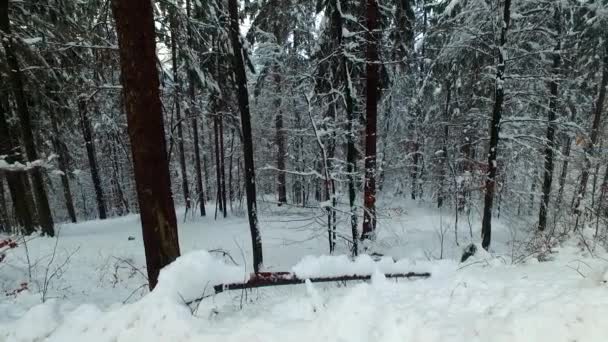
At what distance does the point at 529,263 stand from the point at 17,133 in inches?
604

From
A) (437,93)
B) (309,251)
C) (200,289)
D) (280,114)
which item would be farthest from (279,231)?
(437,93)

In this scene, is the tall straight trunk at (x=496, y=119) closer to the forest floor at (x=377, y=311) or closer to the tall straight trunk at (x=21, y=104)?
the forest floor at (x=377, y=311)

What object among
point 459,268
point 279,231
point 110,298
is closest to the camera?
point 459,268

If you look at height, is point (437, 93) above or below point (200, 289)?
above

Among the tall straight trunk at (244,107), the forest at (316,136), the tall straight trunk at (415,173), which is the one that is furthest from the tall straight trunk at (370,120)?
the tall straight trunk at (415,173)

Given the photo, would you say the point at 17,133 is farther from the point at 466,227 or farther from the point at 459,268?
the point at 466,227

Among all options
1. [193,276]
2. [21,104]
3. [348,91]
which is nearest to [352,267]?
[193,276]

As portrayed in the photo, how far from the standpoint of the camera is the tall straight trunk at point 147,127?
3.55 m

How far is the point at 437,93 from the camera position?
742 inches

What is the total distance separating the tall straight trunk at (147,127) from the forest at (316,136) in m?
0.02

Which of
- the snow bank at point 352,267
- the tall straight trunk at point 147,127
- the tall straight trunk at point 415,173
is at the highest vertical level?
the tall straight trunk at point 147,127

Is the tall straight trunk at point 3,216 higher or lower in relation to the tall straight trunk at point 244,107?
lower

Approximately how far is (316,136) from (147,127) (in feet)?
15.8

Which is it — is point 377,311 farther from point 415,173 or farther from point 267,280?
point 415,173
